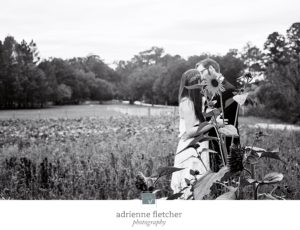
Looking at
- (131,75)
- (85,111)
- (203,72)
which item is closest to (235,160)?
(203,72)

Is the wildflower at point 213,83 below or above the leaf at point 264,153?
above

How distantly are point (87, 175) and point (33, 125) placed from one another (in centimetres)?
56

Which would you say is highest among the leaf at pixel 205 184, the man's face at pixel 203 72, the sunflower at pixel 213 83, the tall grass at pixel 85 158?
the man's face at pixel 203 72

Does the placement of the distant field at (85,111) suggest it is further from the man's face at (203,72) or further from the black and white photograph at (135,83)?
the man's face at (203,72)

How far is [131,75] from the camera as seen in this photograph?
2.15 meters

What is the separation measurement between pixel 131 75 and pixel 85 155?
0.86 metres

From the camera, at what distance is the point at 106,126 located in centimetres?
296

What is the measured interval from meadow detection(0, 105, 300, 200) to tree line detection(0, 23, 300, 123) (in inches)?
5.9

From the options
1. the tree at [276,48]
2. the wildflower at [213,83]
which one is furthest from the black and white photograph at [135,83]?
the wildflower at [213,83]

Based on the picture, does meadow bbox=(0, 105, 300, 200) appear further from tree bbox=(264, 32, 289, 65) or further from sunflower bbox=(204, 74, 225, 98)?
sunflower bbox=(204, 74, 225, 98)

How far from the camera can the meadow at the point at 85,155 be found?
213 centimetres

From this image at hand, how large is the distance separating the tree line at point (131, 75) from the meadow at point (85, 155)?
5.9 inches

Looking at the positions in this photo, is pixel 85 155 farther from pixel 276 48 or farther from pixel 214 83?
pixel 214 83
